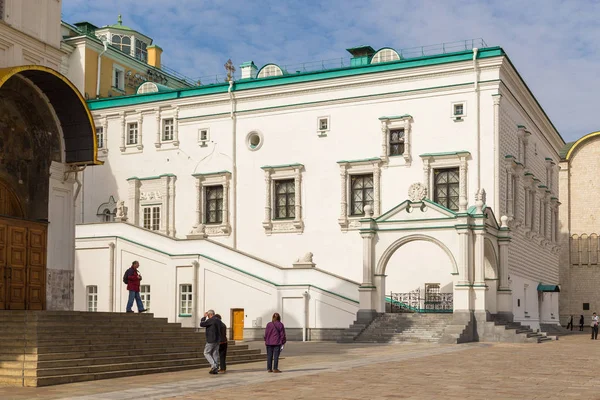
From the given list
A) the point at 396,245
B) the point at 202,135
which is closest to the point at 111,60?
the point at 202,135

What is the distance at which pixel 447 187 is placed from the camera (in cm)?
4056

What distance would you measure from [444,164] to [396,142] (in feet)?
8.92

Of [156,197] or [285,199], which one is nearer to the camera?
[285,199]

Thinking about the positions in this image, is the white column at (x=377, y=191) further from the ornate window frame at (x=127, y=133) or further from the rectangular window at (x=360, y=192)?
the ornate window frame at (x=127, y=133)

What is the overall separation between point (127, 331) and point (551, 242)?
3532 cm

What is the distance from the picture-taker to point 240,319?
124 ft

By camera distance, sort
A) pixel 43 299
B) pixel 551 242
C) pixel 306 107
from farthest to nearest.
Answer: pixel 551 242, pixel 306 107, pixel 43 299

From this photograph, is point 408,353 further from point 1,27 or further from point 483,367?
point 1,27

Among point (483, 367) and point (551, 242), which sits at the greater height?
point (551, 242)

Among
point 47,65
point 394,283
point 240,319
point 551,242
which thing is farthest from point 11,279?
point 551,242

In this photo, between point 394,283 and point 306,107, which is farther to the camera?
point 306,107

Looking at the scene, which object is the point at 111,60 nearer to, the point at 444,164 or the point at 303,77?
the point at 303,77

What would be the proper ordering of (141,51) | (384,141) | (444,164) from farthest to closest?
(141,51), (384,141), (444,164)

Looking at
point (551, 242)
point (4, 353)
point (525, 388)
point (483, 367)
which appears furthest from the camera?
point (551, 242)
